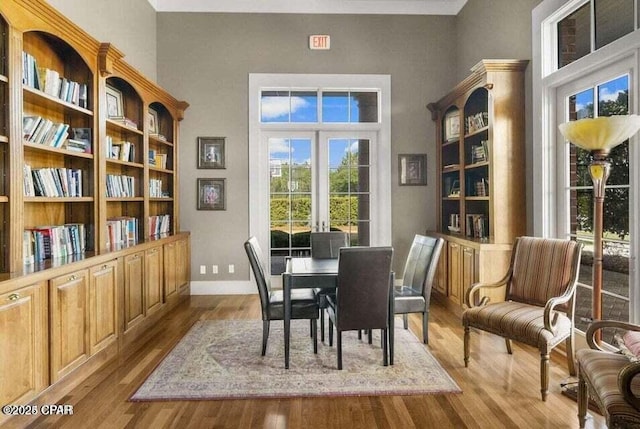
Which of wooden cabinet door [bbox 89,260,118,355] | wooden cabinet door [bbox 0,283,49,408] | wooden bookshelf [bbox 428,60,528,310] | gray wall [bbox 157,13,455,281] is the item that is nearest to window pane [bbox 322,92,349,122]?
gray wall [bbox 157,13,455,281]

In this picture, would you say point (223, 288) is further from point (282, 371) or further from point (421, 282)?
point (421, 282)

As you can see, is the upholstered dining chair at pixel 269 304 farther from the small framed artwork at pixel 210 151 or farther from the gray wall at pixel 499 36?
the small framed artwork at pixel 210 151

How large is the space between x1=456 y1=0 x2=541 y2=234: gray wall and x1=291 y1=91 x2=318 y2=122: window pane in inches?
78.9

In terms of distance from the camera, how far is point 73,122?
3.40 metres

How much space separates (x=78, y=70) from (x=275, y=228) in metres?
3.06

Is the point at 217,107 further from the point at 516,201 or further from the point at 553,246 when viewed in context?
the point at 553,246

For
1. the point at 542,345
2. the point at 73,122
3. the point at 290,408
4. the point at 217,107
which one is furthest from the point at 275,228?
the point at 542,345

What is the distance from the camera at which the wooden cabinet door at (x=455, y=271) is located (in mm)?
4527

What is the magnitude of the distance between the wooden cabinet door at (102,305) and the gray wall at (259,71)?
230cm

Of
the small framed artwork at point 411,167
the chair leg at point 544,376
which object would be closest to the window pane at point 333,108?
the small framed artwork at point 411,167

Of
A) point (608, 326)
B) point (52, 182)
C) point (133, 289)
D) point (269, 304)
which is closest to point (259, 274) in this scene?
point (269, 304)

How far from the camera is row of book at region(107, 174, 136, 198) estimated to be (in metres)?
3.87

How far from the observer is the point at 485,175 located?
4.70 metres

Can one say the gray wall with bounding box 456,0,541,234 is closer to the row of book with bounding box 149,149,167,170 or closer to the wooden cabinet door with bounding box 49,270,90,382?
the wooden cabinet door with bounding box 49,270,90,382
